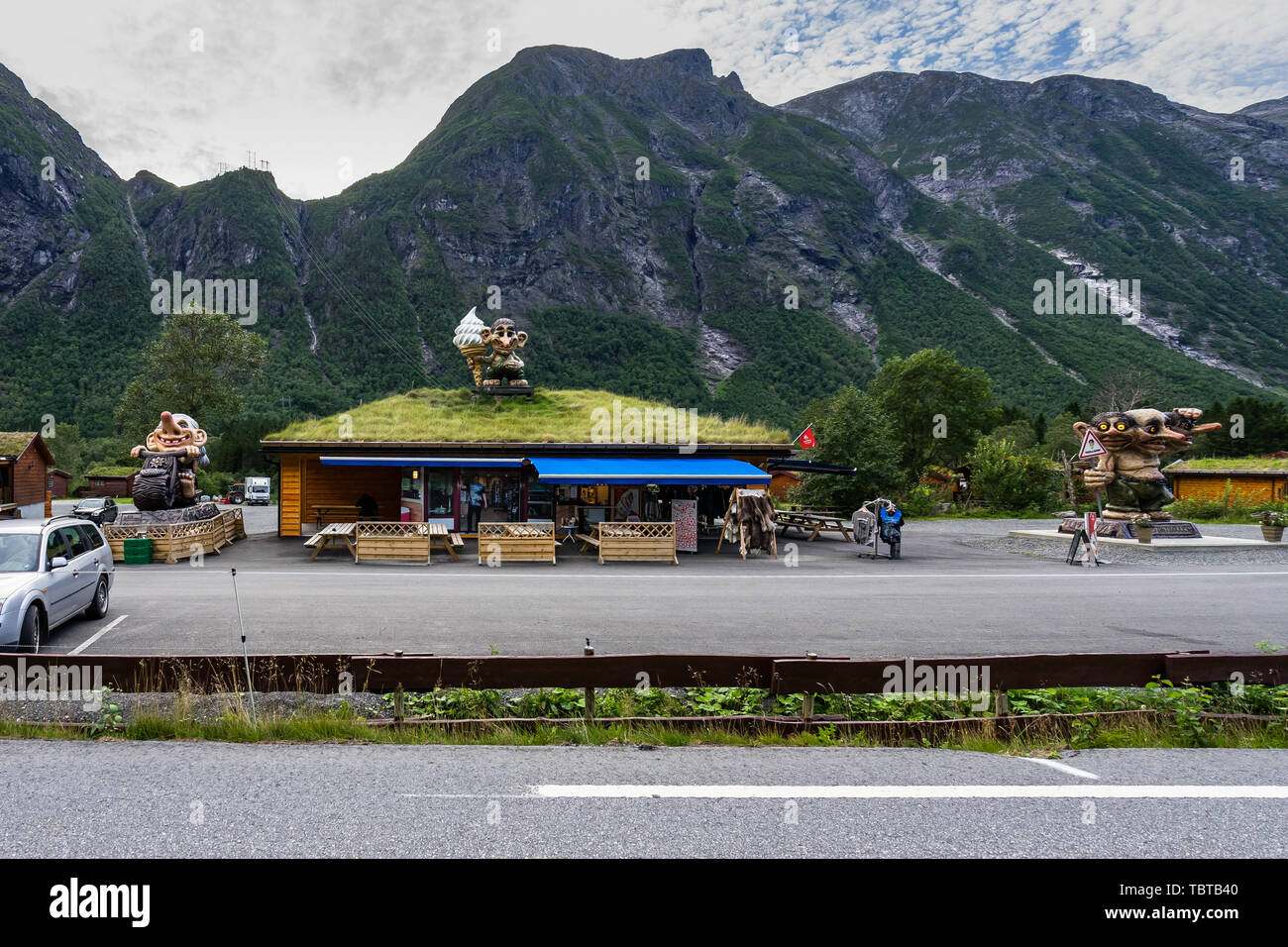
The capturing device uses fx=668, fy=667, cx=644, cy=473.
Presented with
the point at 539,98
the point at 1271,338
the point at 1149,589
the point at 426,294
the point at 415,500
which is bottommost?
the point at 1149,589

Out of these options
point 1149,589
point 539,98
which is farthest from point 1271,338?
point 539,98

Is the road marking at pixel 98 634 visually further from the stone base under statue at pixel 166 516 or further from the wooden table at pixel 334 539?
the stone base under statue at pixel 166 516

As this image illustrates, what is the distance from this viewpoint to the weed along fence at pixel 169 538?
16094 millimetres

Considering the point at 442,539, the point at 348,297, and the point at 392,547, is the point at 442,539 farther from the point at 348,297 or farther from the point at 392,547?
the point at 348,297

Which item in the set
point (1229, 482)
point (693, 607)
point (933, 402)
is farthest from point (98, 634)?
point (933, 402)

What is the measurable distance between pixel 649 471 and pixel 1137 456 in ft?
47.5

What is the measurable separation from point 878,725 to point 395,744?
12.8 ft

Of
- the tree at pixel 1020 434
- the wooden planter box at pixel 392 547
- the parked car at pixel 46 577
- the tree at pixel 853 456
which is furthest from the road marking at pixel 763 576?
the tree at pixel 1020 434

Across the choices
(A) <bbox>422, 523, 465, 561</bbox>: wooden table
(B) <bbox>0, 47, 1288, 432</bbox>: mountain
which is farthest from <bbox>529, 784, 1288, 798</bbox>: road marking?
(B) <bbox>0, 47, 1288, 432</bbox>: mountain

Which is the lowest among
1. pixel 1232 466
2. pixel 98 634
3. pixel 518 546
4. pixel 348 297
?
pixel 98 634

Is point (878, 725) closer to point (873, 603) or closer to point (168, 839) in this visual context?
point (168, 839)

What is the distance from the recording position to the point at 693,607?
11164 millimetres

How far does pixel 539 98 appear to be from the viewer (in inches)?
7229

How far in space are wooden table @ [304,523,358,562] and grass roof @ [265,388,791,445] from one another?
358 cm
